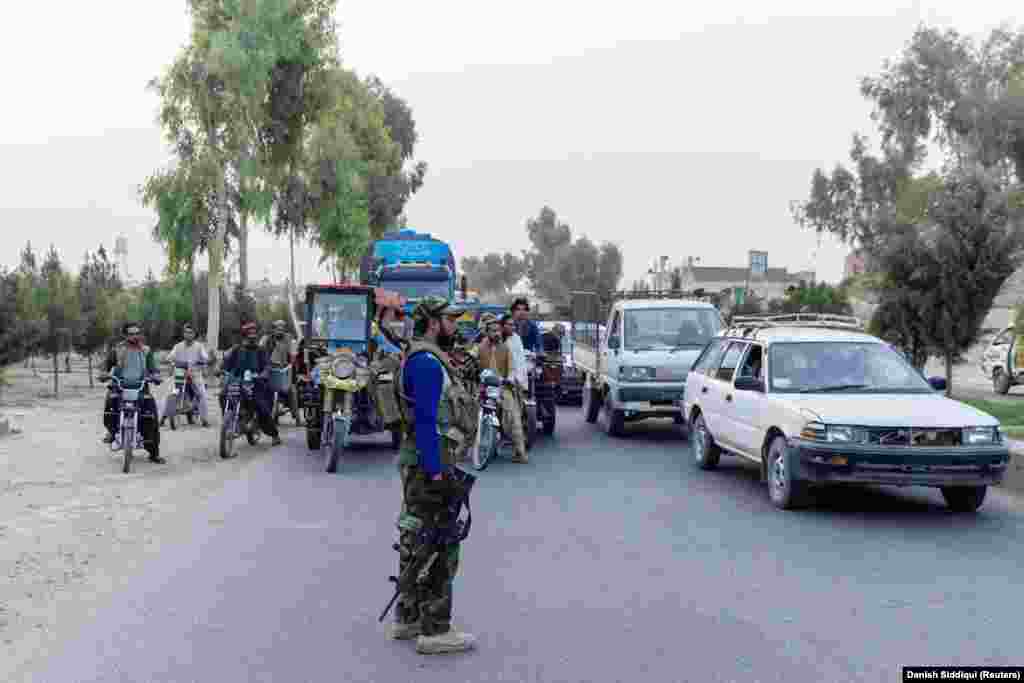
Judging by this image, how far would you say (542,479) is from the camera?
12.9 m

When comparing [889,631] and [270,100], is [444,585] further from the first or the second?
[270,100]

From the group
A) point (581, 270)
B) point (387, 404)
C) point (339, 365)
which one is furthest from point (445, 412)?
point (581, 270)

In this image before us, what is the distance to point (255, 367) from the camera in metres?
15.8

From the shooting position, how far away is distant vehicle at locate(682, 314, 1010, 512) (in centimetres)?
990

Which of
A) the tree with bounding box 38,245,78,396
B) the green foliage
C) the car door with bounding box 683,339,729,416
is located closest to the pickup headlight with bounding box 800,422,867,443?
the car door with bounding box 683,339,729,416

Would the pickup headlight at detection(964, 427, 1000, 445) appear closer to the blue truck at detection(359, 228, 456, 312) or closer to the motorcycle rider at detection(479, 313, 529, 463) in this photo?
the motorcycle rider at detection(479, 313, 529, 463)

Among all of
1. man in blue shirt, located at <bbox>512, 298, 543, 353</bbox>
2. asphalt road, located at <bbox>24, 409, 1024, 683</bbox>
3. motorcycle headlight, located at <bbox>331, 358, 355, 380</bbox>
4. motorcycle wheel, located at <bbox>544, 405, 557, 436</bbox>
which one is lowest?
asphalt road, located at <bbox>24, 409, 1024, 683</bbox>

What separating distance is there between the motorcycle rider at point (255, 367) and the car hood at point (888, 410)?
774 centimetres

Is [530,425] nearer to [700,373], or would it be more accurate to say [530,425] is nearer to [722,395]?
[700,373]

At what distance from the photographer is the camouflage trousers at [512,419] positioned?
47.2 ft

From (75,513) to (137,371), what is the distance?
3520mm

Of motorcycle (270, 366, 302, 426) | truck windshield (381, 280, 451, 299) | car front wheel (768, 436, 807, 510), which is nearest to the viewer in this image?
car front wheel (768, 436, 807, 510)

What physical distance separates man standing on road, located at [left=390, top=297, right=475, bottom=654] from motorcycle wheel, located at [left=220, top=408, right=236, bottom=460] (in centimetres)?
971

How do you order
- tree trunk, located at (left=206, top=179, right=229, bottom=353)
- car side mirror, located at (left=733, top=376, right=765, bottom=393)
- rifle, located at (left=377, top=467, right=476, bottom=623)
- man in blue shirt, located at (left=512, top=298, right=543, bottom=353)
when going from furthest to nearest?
tree trunk, located at (left=206, top=179, right=229, bottom=353), man in blue shirt, located at (left=512, top=298, right=543, bottom=353), car side mirror, located at (left=733, top=376, right=765, bottom=393), rifle, located at (left=377, top=467, right=476, bottom=623)
